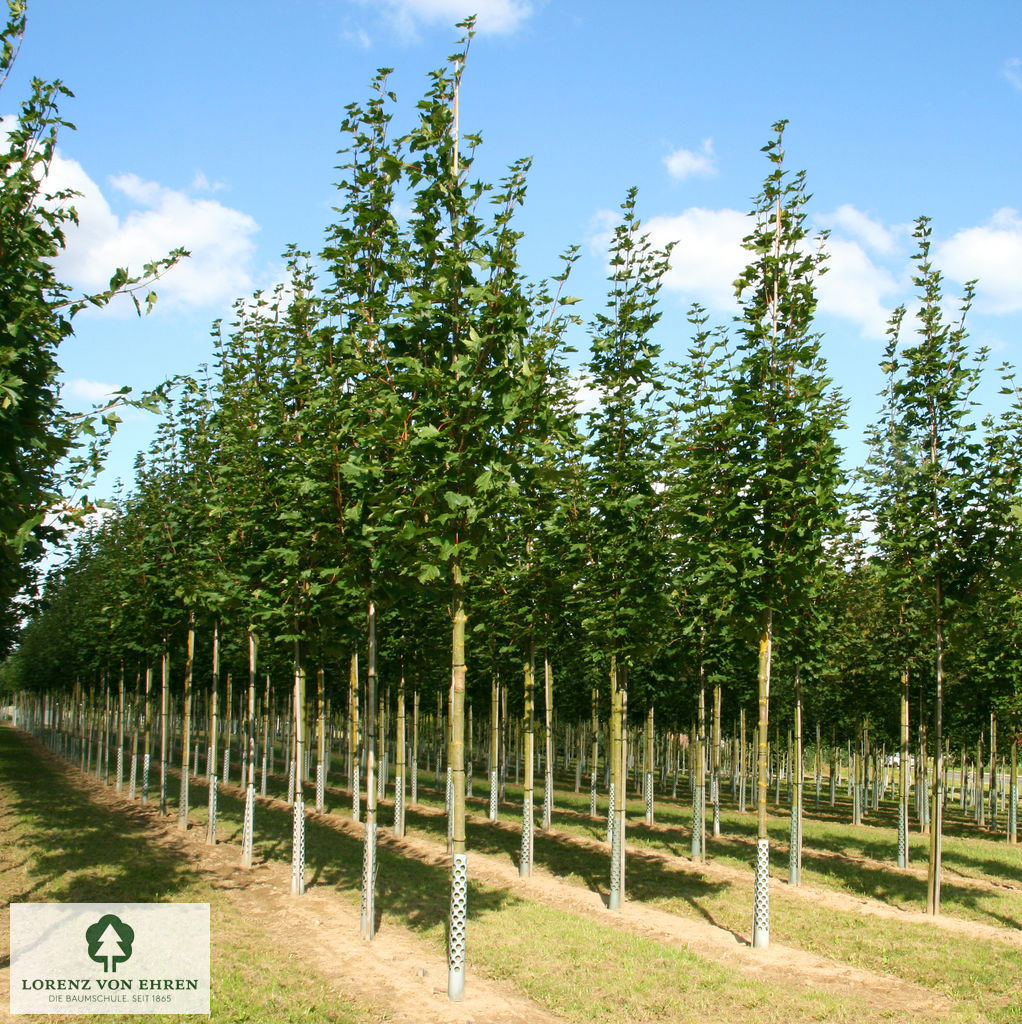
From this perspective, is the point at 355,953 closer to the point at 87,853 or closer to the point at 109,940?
the point at 109,940

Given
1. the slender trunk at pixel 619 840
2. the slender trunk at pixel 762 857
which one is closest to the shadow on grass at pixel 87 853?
the slender trunk at pixel 619 840

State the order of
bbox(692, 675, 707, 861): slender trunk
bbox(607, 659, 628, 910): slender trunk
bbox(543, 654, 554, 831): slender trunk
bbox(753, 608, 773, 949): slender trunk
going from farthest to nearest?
bbox(543, 654, 554, 831): slender trunk
bbox(692, 675, 707, 861): slender trunk
bbox(607, 659, 628, 910): slender trunk
bbox(753, 608, 773, 949): slender trunk

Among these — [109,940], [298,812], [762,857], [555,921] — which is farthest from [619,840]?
[109,940]

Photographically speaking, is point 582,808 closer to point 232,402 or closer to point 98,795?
point 98,795

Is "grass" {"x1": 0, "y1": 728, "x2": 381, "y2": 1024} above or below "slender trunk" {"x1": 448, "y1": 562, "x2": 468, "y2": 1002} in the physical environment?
below

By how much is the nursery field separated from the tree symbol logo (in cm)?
127

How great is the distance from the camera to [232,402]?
19750mm

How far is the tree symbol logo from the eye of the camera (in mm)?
10742

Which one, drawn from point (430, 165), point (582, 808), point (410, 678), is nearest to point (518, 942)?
point (430, 165)

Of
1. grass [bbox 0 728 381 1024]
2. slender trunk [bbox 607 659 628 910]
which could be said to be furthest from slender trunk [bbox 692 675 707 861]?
grass [bbox 0 728 381 1024]

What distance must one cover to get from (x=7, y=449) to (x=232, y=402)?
1109 cm

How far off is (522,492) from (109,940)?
Result: 10.4 m

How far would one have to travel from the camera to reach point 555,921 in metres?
15.9

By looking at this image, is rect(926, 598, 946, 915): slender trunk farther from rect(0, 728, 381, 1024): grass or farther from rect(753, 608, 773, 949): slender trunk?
rect(0, 728, 381, 1024): grass
